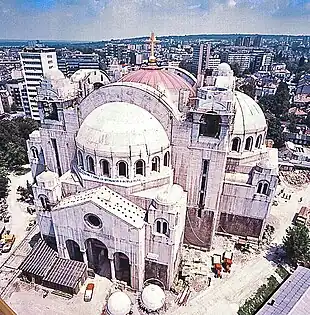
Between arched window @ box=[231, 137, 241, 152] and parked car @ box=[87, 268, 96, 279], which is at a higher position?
arched window @ box=[231, 137, 241, 152]

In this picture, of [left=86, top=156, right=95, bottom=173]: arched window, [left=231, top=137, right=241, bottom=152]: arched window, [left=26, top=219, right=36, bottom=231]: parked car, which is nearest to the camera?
[left=86, top=156, right=95, bottom=173]: arched window

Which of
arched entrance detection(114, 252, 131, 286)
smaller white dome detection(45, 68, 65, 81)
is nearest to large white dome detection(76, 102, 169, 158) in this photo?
smaller white dome detection(45, 68, 65, 81)

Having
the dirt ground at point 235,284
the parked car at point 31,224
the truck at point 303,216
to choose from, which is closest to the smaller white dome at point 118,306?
the dirt ground at point 235,284

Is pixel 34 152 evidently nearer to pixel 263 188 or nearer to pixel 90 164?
pixel 90 164

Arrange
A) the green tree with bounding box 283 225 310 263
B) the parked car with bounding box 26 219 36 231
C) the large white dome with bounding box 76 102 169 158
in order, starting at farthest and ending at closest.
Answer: the parked car with bounding box 26 219 36 231 < the green tree with bounding box 283 225 310 263 < the large white dome with bounding box 76 102 169 158

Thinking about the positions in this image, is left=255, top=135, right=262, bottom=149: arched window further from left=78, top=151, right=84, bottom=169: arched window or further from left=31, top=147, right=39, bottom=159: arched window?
left=31, top=147, right=39, bottom=159: arched window

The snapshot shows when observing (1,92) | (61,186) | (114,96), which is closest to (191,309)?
(61,186)

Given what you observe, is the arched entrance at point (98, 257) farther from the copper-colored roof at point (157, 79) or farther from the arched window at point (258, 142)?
the arched window at point (258, 142)

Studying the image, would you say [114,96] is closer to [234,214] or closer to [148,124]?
[148,124]
